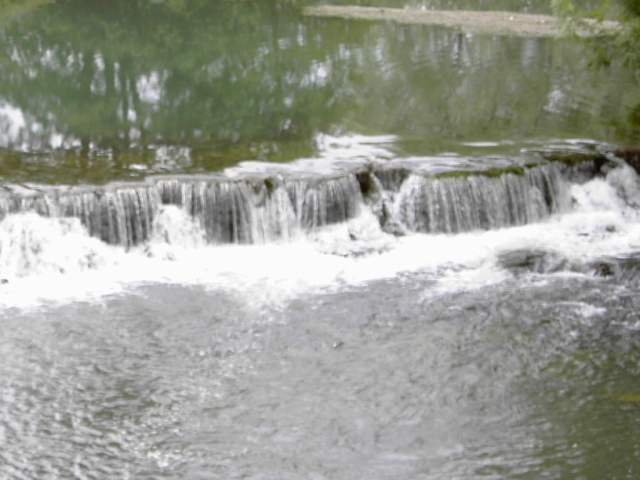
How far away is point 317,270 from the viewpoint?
15.4 meters

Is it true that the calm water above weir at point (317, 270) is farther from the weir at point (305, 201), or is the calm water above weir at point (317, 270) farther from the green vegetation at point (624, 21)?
the green vegetation at point (624, 21)

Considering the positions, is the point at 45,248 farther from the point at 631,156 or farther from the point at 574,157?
the point at 631,156

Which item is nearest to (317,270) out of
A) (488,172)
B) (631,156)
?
(488,172)

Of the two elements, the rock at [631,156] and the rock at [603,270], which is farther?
the rock at [631,156]

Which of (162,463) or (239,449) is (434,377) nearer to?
(239,449)

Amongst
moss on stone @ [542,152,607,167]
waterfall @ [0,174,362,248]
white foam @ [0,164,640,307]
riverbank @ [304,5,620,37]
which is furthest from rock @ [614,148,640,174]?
riverbank @ [304,5,620,37]

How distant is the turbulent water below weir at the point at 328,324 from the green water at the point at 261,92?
150 cm

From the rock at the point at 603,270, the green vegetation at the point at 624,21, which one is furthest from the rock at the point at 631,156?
the rock at the point at 603,270

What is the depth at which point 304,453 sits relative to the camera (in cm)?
1048

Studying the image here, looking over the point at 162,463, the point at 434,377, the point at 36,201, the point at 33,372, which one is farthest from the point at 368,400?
the point at 36,201

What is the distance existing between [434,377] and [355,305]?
2.39 metres

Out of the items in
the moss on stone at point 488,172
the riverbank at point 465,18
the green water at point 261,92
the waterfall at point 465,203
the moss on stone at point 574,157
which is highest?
the riverbank at point 465,18

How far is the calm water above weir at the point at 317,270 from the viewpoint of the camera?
10789 mm

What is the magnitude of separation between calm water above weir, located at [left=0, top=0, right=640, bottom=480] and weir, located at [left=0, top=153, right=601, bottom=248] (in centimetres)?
4
